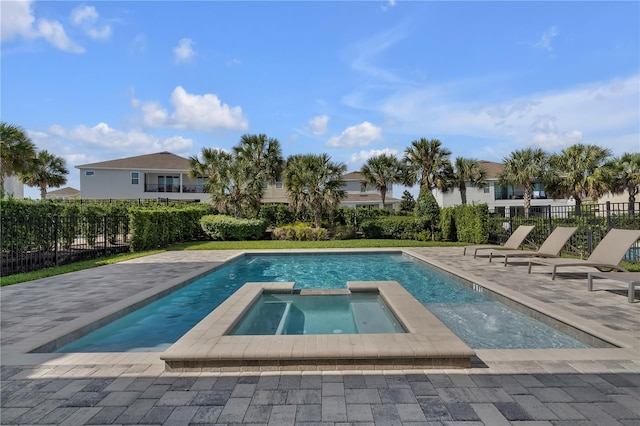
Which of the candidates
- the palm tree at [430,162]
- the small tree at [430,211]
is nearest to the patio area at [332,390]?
the small tree at [430,211]

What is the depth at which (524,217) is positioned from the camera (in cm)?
1483

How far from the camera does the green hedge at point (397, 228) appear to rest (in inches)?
818

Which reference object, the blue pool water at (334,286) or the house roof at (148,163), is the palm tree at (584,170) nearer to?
the blue pool water at (334,286)

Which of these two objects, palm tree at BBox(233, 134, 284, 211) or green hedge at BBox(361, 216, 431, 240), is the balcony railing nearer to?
palm tree at BBox(233, 134, 284, 211)

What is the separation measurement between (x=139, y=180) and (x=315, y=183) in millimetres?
20594

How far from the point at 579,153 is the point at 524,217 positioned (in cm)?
1272

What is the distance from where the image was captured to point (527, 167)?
24.4 meters

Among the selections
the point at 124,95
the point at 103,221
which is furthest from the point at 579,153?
the point at 103,221

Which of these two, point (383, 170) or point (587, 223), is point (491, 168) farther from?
point (587, 223)

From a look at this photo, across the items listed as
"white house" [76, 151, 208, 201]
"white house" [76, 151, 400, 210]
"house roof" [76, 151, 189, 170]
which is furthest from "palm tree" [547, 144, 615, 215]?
"house roof" [76, 151, 189, 170]

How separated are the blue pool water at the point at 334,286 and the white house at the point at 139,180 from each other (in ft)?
76.2

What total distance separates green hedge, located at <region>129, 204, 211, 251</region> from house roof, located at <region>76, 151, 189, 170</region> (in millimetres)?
13009

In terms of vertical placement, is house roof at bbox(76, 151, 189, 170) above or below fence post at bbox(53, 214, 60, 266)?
above

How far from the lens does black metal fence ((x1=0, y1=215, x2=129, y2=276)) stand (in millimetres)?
9602
